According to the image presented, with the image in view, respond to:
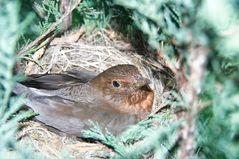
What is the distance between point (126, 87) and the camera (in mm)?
3646

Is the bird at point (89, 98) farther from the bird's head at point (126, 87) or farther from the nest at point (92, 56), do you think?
the nest at point (92, 56)

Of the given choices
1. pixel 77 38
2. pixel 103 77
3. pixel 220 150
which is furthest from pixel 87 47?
pixel 220 150

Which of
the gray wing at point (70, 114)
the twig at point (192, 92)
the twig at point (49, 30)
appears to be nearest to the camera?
the twig at point (192, 92)

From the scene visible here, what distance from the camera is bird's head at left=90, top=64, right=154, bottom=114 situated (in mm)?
3590

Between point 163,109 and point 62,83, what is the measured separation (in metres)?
0.75

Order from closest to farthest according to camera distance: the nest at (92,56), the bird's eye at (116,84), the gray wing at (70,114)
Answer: the gray wing at (70,114) < the bird's eye at (116,84) < the nest at (92,56)

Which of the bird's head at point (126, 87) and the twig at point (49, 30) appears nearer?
the twig at point (49, 30)

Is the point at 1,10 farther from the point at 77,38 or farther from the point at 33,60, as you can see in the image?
the point at 77,38

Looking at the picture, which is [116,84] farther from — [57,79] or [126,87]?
[57,79]

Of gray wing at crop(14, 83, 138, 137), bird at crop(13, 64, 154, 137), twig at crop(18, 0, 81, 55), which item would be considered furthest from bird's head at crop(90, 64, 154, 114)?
twig at crop(18, 0, 81, 55)

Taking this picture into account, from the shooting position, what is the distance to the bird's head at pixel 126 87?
11.8ft

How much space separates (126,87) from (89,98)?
1.02ft

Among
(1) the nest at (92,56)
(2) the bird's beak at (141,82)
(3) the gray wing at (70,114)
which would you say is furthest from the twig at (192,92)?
(1) the nest at (92,56)

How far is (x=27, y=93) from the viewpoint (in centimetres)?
335
